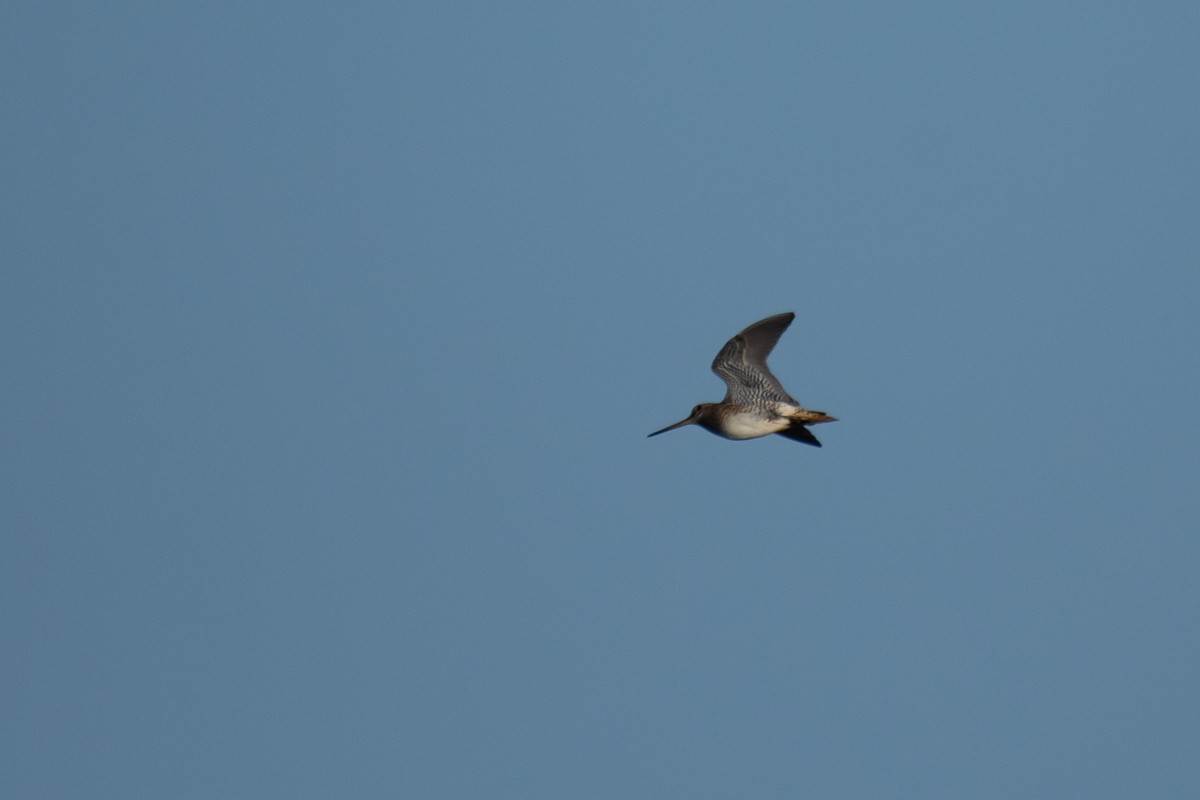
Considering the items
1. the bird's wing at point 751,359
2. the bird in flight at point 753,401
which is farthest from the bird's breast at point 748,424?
the bird's wing at point 751,359

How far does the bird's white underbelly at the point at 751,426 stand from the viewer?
25547 millimetres

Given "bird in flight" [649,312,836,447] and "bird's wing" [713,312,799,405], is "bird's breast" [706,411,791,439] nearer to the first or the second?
"bird in flight" [649,312,836,447]

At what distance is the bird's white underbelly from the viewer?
25.5m

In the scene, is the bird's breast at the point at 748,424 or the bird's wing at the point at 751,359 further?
the bird's wing at the point at 751,359

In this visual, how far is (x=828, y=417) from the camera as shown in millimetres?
24766

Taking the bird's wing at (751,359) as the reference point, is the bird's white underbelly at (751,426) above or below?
below

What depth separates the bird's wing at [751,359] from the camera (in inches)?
1035

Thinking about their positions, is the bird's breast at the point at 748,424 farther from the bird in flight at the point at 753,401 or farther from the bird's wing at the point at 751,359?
the bird's wing at the point at 751,359

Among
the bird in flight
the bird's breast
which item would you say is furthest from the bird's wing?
the bird's breast

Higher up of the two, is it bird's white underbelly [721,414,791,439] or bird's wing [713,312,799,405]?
bird's wing [713,312,799,405]

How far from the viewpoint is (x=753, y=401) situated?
26.0 metres

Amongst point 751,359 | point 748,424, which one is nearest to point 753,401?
point 748,424

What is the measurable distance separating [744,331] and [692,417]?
1959 millimetres

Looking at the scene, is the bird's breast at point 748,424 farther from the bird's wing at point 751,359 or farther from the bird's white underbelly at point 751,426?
the bird's wing at point 751,359
